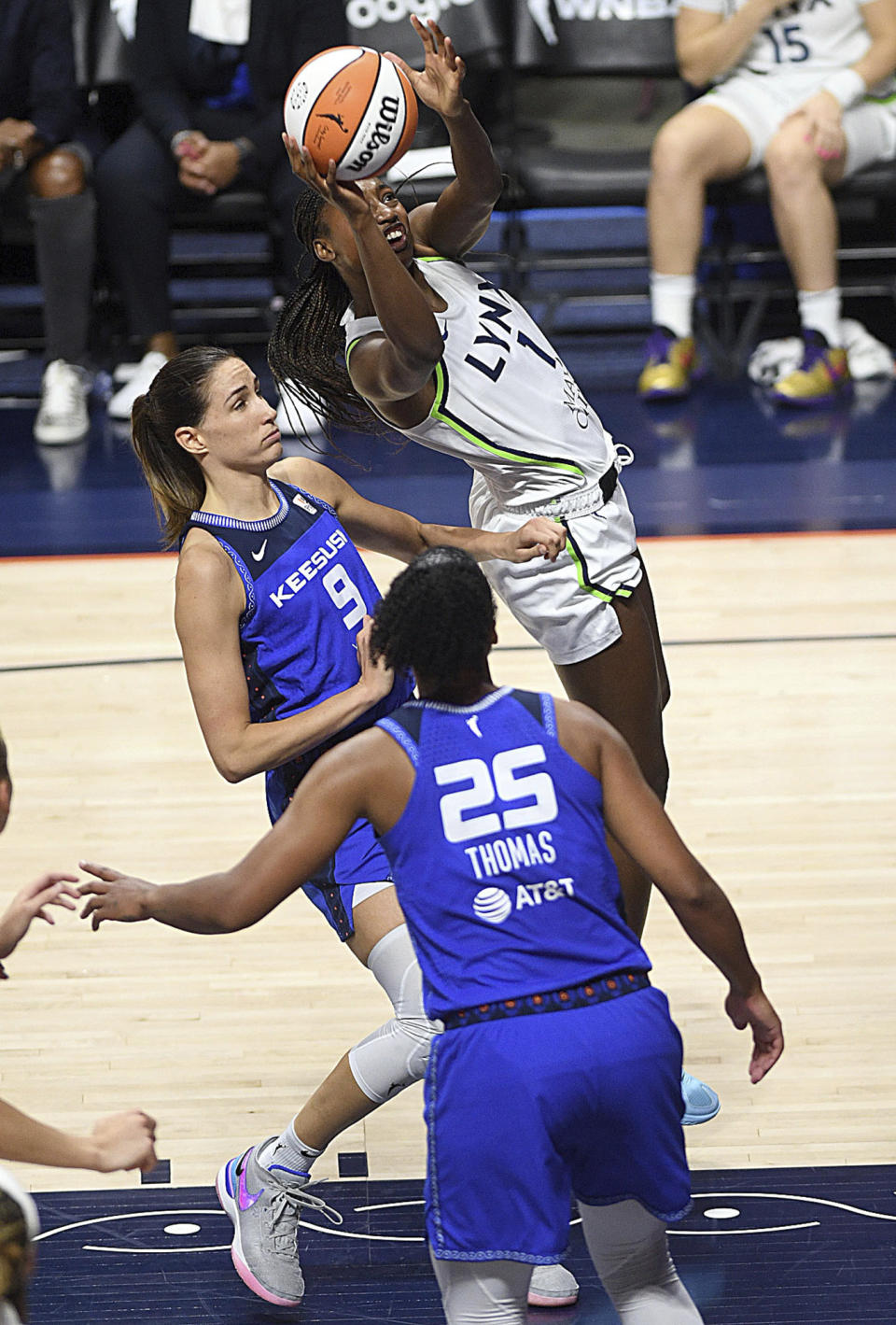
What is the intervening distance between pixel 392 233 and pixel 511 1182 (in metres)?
1.57

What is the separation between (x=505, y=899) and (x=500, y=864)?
0.04 m

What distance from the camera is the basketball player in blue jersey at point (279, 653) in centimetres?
269

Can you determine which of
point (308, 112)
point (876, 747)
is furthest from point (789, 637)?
point (308, 112)

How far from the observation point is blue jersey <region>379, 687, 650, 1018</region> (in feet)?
6.70

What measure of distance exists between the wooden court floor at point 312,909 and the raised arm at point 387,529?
3.39 feet

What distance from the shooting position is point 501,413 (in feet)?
10.0

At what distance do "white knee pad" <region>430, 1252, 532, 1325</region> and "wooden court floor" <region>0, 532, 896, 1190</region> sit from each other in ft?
3.57

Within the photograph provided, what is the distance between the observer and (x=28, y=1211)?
169cm

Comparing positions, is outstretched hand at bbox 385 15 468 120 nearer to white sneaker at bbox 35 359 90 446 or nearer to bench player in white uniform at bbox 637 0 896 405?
bench player in white uniform at bbox 637 0 896 405

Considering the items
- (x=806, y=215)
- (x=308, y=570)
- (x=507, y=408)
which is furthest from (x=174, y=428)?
(x=806, y=215)

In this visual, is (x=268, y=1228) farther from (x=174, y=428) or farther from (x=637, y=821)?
(x=174, y=428)

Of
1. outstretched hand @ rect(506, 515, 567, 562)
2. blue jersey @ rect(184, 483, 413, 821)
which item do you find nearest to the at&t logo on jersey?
blue jersey @ rect(184, 483, 413, 821)

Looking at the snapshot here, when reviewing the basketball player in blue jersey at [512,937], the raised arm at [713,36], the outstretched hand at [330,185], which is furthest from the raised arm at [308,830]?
the raised arm at [713,36]

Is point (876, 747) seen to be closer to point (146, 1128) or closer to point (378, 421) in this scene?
point (378, 421)
